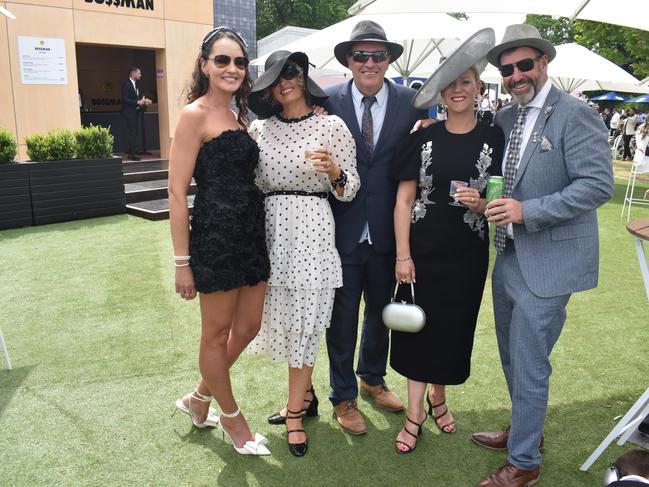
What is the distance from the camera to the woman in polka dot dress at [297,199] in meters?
2.66

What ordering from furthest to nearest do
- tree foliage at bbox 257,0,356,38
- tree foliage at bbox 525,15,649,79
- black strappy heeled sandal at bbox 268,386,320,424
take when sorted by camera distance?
tree foliage at bbox 257,0,356,38 < tree foliage at bbox 525,15,649,79 < black strappy heeled sandal at bbox 268,386,320,424

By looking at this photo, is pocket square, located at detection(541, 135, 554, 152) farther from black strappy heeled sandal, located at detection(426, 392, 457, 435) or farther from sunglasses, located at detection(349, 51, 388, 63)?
black strappy heeled sandal, located at detection(426, 392, 457, 435)

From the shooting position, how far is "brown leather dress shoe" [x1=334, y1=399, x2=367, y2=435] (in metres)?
3.04

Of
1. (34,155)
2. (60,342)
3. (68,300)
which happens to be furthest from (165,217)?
(60,342)

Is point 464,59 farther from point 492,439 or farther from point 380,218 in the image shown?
point 492,439

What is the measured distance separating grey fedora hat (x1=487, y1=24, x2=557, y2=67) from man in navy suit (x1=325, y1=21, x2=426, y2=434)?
641mm

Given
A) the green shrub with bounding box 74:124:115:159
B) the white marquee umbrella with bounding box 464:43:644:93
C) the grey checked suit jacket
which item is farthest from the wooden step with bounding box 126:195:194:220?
the grey checked suit jacket

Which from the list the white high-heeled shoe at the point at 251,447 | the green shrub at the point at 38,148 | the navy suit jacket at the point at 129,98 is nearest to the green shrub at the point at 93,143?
the green shrub at the point at 38,148

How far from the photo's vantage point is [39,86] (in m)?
10.8

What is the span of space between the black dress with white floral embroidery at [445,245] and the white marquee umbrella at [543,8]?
818mm

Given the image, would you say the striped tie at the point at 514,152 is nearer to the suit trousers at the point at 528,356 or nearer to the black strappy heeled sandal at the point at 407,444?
the suit trousers at the point at 528,356

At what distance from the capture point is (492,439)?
9.58 feet

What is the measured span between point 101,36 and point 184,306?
8909 mm

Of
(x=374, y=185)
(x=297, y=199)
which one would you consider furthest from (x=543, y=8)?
(x=297, y=199)
